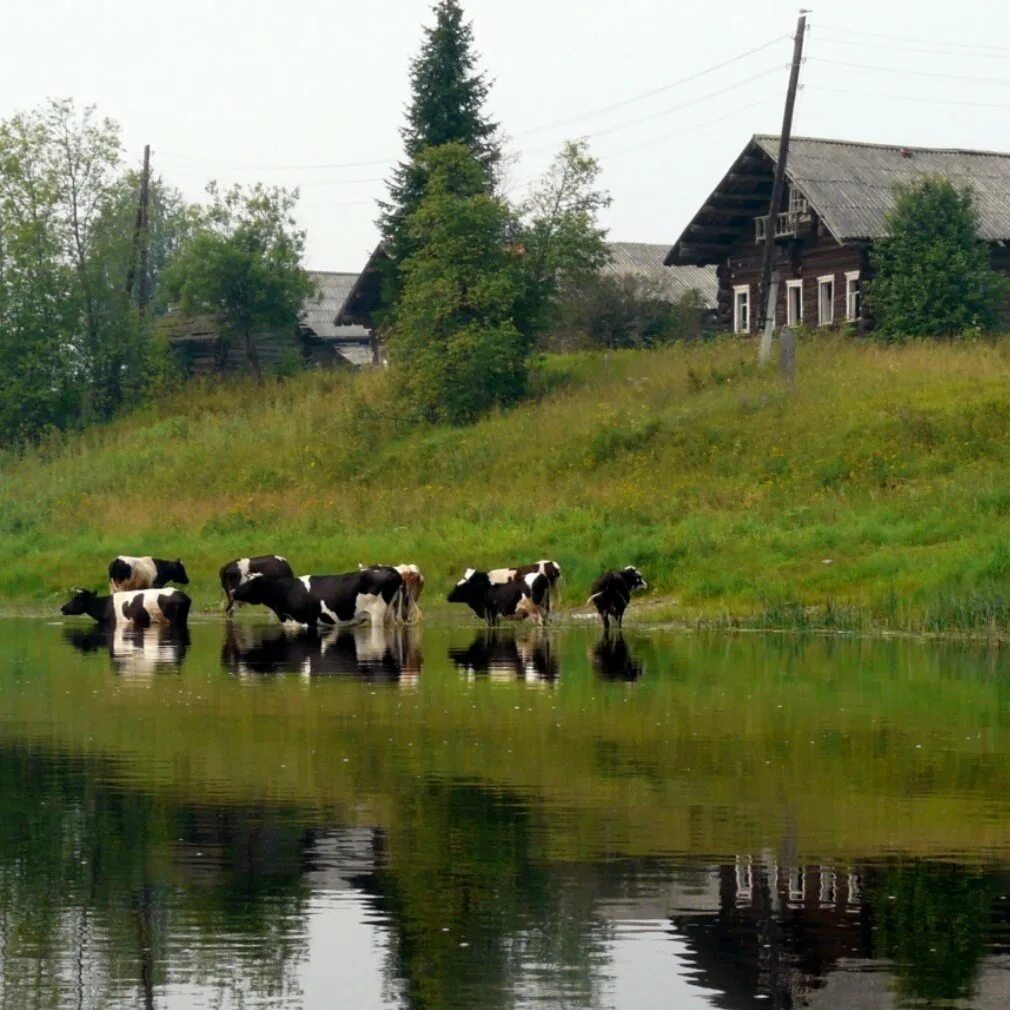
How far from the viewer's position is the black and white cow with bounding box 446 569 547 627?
3522cm

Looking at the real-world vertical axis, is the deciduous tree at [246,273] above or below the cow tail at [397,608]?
above

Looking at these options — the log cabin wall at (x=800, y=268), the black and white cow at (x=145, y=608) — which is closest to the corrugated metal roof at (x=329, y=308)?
the log cabin wall at (x=800, y=268)

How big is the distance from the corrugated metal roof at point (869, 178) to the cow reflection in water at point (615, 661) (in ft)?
98.7

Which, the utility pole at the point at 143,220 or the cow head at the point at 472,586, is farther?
the utility pole at the point at 143,220

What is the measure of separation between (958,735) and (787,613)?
13.1 meters

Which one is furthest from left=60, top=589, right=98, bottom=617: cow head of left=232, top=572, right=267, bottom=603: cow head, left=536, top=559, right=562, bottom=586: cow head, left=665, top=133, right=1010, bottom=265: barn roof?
left=665, top=133, right=1010, bottom=265: barn roof

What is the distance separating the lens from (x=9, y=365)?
2569 inches

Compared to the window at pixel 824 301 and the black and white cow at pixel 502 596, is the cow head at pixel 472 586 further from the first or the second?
the window at pixel 824 301

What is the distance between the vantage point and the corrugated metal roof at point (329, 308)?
88.2 meters

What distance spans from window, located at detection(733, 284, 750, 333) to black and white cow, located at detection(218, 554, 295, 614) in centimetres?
3017

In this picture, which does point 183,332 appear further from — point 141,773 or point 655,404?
point 141,773

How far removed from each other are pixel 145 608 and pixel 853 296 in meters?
29.9

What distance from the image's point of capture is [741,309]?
67250mm

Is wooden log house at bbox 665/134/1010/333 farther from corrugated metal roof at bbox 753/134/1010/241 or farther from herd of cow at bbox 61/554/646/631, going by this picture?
herd of cow at bbox 61/554/646/631
